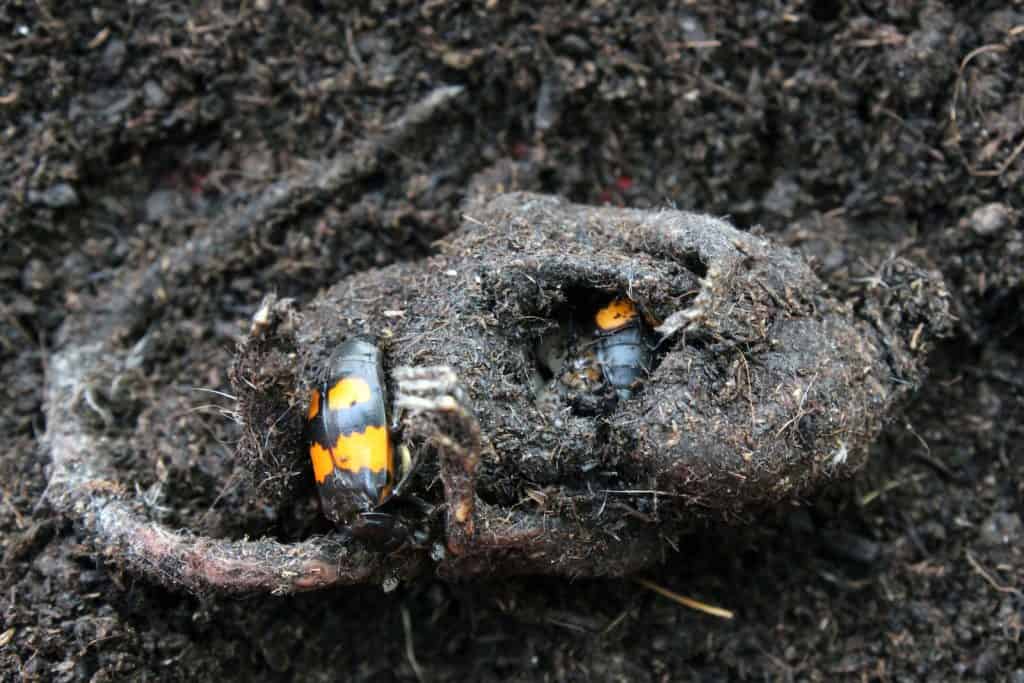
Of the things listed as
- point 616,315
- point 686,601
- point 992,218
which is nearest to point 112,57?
point 616,315

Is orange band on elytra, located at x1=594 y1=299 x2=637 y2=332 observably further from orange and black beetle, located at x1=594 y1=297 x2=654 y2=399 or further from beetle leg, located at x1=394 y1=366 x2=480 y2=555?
beetle leg, located at x1=394 y1=366 x2=480 y2=555

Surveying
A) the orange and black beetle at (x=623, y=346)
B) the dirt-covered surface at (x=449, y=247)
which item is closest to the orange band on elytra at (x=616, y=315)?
the orange and black beetle at (x=623, y=346)

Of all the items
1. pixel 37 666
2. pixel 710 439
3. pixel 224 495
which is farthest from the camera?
pixel 224 495

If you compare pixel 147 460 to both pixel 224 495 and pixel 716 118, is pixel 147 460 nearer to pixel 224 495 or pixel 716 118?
pixel 224 495

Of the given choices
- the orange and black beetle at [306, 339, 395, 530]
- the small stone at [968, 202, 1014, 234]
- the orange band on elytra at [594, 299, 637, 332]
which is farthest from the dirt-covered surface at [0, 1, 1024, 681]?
the orange band on elytra at [594, 299, 637, 332]

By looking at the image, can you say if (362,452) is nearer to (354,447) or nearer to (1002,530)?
(354,447)

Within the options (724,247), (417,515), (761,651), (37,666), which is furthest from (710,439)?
(37,666)
